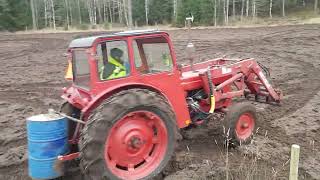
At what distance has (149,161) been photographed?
6156mm

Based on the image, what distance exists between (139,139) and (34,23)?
58.4m

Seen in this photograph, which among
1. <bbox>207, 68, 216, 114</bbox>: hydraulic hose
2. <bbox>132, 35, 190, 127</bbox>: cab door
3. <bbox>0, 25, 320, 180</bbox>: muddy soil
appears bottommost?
<bbox>0, 25, 320, 180</bbox>: muddy soil

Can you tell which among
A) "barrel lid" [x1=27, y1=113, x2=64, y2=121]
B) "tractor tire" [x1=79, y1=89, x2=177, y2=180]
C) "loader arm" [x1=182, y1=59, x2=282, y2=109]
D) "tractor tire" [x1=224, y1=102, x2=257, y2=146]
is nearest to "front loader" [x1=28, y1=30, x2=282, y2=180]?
"tractor tire" [x1=79, y1=89, x2=177, y2=180]

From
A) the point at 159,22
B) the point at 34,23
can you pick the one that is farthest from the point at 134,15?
the point at 34,23

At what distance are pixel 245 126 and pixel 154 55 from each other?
2325 mm

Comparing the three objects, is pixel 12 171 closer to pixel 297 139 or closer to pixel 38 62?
pixel 297 139

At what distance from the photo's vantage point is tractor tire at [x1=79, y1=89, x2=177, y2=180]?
5.46m

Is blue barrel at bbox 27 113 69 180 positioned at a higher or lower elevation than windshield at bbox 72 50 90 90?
lower

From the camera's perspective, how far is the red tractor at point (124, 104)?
5535mm

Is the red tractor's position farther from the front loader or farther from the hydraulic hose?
the hydraulic hose

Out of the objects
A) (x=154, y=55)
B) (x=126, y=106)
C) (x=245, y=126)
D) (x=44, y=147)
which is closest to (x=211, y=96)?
(x=245, y=126)

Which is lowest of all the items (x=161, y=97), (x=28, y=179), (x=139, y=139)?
(x=28, y=179)

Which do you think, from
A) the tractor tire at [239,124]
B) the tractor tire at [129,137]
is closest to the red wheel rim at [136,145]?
the tractor tire at [129,137]

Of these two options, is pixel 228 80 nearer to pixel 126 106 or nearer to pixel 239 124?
pixel 239 124
